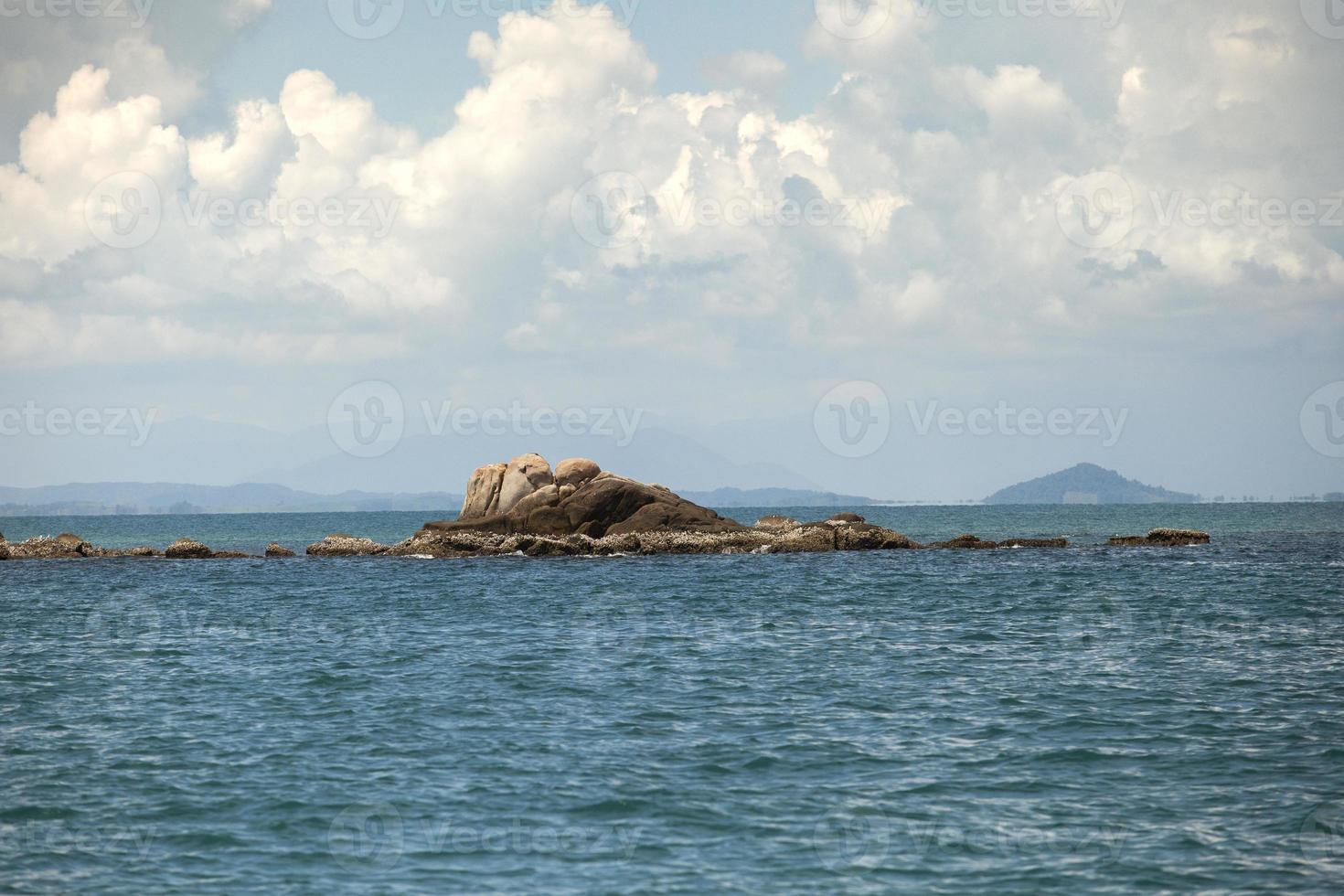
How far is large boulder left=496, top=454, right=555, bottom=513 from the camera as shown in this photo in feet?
229

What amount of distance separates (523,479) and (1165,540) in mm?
41687

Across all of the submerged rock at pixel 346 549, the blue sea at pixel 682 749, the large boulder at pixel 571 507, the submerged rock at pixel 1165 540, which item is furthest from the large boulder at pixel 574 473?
the submerged rock at pixel 1165 540

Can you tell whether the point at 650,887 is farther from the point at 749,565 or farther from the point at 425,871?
the point at 749,565

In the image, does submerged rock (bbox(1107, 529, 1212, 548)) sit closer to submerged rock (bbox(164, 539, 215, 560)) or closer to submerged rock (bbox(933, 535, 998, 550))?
submerged rock (bbox(933, 535, 998, 550))

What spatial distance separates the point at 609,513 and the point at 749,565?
41.5 ft

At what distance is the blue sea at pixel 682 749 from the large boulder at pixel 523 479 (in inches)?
1088

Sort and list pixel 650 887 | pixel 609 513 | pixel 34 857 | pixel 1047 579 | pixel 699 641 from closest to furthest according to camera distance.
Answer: pixel 650 887
pixel 34 857
pixel 699 641
pixel 1047 579
pixel 609 513

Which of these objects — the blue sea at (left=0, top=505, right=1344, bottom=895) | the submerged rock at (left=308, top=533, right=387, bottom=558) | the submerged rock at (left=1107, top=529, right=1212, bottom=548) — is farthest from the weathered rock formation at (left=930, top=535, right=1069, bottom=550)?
the submerged rock at (left=308, top=533, right=387, bottom=558)

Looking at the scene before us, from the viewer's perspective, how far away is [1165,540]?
78.1 m

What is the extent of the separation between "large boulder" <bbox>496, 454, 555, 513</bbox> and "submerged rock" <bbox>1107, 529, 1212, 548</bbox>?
121ft

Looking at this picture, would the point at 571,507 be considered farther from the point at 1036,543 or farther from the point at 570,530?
the point at 1036,543

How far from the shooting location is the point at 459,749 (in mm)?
20594

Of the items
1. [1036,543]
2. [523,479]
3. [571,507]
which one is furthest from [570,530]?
[1036,543]

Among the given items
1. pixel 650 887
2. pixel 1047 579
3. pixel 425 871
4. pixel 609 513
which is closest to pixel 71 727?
pixel 425 871
